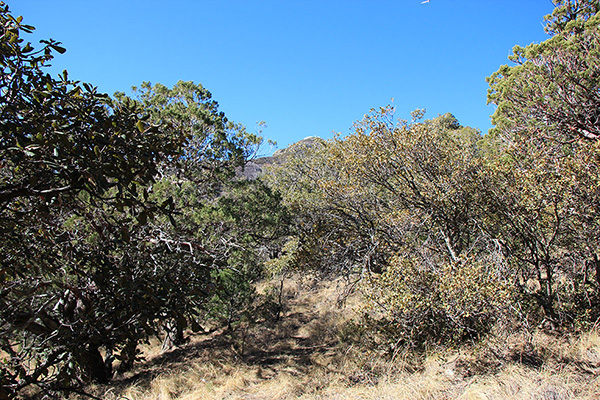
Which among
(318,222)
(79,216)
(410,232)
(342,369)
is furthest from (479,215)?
(79,216)

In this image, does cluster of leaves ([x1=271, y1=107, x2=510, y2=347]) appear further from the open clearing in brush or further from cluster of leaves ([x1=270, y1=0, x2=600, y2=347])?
the open clearing in brush

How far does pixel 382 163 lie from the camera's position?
8688mm

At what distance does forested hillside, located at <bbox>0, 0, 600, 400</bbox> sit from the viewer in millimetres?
2312

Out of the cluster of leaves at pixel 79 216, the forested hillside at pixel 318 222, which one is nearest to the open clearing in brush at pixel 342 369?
the forested hillside at pixel 318 222

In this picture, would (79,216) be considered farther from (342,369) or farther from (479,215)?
(479,215)

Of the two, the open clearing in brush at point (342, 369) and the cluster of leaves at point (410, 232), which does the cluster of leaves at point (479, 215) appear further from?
the open clearing in brush at point (342, 369)

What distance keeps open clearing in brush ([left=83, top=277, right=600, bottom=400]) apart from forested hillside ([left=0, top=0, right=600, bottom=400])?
0.28 m

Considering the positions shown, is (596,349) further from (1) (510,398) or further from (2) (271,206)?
(2) (271,206)

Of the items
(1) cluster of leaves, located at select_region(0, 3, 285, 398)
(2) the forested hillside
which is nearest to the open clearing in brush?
(2) the forested hillside

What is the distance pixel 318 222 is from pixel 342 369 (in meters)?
3.62

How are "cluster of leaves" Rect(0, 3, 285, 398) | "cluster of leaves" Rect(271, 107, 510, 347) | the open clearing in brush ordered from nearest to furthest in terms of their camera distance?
"cluster of leaves" Rect(0, 3, 285, 398), the open clearing in brush, "cluster of leaves" Rect(271, 107, 510, 347)

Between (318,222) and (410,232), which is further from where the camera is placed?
(318,222)

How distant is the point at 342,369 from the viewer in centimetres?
835

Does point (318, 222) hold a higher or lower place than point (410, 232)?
higher
